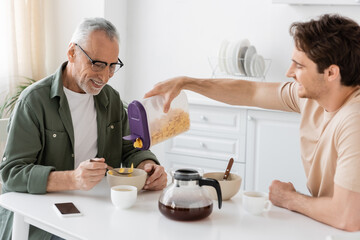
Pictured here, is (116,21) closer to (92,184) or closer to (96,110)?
(96,110)

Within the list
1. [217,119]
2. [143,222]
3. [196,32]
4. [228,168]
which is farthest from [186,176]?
[196,32]

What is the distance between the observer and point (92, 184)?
Result: 177 centimetres

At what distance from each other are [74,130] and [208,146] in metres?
1.71

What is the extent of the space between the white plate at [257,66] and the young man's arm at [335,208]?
79.8 inches

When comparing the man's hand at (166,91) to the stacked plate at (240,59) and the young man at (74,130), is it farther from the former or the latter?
the stacked plate at (240,59)

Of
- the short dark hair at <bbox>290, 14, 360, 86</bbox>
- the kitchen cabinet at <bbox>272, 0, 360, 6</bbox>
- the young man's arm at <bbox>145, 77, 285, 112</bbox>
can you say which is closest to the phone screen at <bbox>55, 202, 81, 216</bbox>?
the young man's arm at <bbox>145, 77, 285, 112</bbox>

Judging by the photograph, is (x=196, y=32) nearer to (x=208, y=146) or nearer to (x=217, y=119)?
(x=217, y=119)

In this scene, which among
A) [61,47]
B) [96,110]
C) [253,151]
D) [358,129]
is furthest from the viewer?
[61,47]

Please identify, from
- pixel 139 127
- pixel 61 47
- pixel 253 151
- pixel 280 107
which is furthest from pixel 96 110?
pixel 61 47

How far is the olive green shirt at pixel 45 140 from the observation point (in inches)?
71.3

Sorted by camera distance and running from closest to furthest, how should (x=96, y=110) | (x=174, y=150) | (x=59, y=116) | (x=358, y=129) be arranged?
(x=358, y=129) < (x=59, y=116) < (x=96, y=110) < (x=174, y=150)

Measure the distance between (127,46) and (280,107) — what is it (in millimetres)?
2429

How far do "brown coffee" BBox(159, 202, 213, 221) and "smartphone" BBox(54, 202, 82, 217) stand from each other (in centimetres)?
28

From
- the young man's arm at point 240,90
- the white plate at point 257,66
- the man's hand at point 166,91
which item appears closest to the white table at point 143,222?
the man's hand at point 166,91
